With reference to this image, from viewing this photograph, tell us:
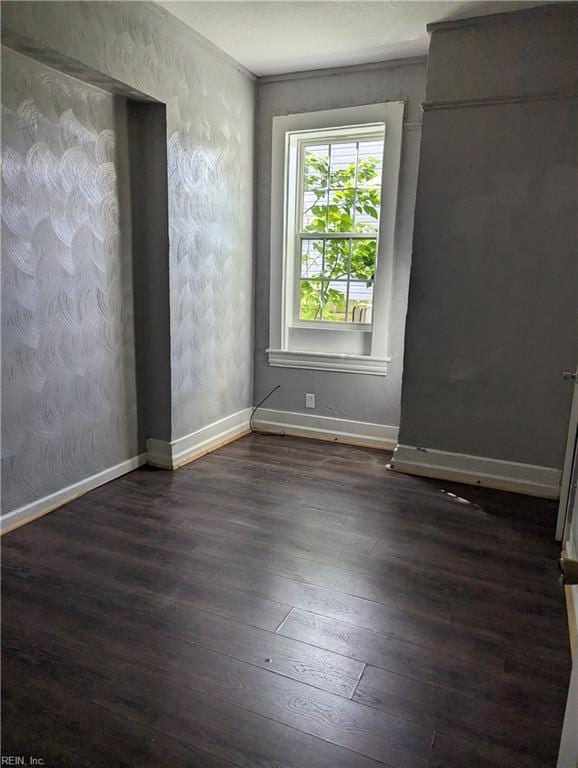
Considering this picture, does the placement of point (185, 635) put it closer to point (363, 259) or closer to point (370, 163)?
point (363, 259)

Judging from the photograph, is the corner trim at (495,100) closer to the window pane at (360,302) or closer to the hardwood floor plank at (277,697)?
the window pane at (360,302)

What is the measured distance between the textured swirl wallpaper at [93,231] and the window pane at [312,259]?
61 cm

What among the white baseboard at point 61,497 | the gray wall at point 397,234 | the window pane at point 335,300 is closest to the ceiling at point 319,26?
the gray wall at point 397,234

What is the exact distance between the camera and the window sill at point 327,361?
383 cm

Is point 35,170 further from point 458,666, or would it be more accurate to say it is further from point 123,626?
point 458,666

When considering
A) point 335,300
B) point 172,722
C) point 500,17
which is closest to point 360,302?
point 335,300

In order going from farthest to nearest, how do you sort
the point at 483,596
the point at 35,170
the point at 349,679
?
1. the point at 35,170
2. the point at 483,596
3. the point at 349,679

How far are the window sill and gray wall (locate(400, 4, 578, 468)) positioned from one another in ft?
1.67

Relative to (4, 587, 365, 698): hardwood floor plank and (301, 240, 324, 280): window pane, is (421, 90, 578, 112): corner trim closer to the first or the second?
(301, 240, 324, 280): window pane

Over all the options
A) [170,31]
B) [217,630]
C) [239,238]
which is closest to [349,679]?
[217,630]

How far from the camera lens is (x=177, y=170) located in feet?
10.2

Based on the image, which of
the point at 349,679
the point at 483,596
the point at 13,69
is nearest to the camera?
the point at 349,679

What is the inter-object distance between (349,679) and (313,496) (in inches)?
54.9

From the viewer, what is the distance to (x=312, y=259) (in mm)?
3998
